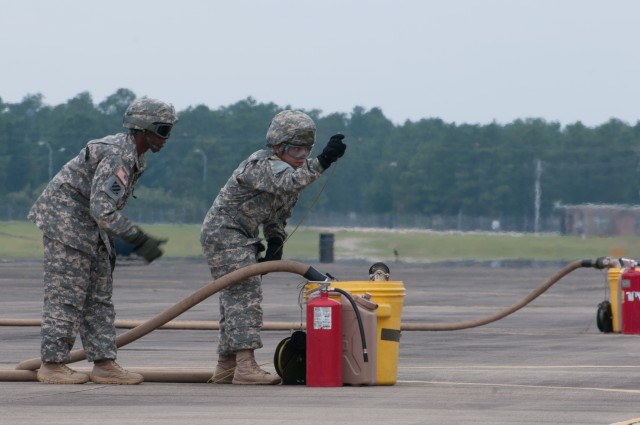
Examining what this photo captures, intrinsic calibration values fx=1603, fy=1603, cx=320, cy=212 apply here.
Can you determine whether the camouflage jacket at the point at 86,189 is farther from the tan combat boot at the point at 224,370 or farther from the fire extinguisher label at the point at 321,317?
the fire extinguisher label at the point at 321,317

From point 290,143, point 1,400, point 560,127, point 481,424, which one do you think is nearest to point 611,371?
point 290,143

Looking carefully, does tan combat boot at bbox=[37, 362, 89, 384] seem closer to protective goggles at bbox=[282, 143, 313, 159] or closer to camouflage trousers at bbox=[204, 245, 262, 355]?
camouflage trousers at bbox=[204, 245, 262, 355]

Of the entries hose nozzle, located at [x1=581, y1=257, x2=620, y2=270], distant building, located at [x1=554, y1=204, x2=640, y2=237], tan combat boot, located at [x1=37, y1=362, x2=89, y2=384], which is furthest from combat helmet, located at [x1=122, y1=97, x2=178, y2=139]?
distant building, located at [x1=554, y1=204, x2=640, y2=237]

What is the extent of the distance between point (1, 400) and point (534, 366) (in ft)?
17.0

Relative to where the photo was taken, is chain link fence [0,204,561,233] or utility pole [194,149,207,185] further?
utility pole [194,149,207,185]

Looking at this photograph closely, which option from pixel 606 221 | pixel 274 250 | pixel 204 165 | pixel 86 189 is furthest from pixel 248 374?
pixel 204 165

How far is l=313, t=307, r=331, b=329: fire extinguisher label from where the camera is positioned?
11258mm

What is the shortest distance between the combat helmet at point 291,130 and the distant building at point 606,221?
47968 millimetres

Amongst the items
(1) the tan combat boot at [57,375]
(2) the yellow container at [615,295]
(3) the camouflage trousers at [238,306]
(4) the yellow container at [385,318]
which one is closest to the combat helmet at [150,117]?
(3) the camouflage trousers at [238,306]

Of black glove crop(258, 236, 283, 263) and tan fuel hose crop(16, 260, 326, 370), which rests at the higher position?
black glove crop(258, 236, 283, 263)

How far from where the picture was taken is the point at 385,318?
11.5 m

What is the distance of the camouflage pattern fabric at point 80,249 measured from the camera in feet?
36.8

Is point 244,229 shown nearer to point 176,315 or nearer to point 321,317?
point 176,315

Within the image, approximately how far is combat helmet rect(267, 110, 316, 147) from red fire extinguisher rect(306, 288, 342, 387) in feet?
3.92
